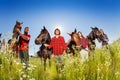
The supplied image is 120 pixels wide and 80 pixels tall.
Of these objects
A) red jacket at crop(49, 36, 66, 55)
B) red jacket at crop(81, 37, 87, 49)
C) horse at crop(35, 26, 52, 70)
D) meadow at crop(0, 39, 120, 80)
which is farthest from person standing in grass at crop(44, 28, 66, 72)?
meadow at crop(0, 39, 120, 80)

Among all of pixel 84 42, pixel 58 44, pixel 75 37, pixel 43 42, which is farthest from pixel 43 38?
pixel 58 44

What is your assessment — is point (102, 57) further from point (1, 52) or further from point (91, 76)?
point (1, 52)

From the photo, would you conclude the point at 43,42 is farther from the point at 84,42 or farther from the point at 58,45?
the point at 58,45

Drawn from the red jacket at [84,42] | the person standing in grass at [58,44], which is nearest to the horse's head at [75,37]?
the red jacket at [84,42]

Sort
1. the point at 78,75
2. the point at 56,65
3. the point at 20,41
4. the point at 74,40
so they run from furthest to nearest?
the point at 74,40, the point at 20,41, the point at 56,65, the point at 78,75

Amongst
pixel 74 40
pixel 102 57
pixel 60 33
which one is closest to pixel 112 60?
pixel 102 57

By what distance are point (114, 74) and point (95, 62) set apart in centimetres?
68

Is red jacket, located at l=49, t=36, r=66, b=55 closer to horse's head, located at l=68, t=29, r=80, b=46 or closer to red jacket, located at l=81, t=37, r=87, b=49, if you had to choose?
horse's head, located at l=68, t=29, r=80, b=46

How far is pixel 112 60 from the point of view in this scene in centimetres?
866

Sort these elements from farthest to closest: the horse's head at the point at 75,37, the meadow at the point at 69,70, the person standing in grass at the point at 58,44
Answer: the horse's head at the point at 75,37
the person standing in grass at the point at 58,44
the meadow at the point at 69,70

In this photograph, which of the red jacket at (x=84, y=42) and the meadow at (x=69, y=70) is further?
the red jacket at (x=84, y=42)

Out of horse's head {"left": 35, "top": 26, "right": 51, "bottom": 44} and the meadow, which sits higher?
horse's head {"left": 35, "top": 26, "right": 51, "bottom": 44}

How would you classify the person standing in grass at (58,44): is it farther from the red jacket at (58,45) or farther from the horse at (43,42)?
the horse at (43,42)

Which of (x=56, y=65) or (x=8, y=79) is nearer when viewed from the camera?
(x=8, y=79)
